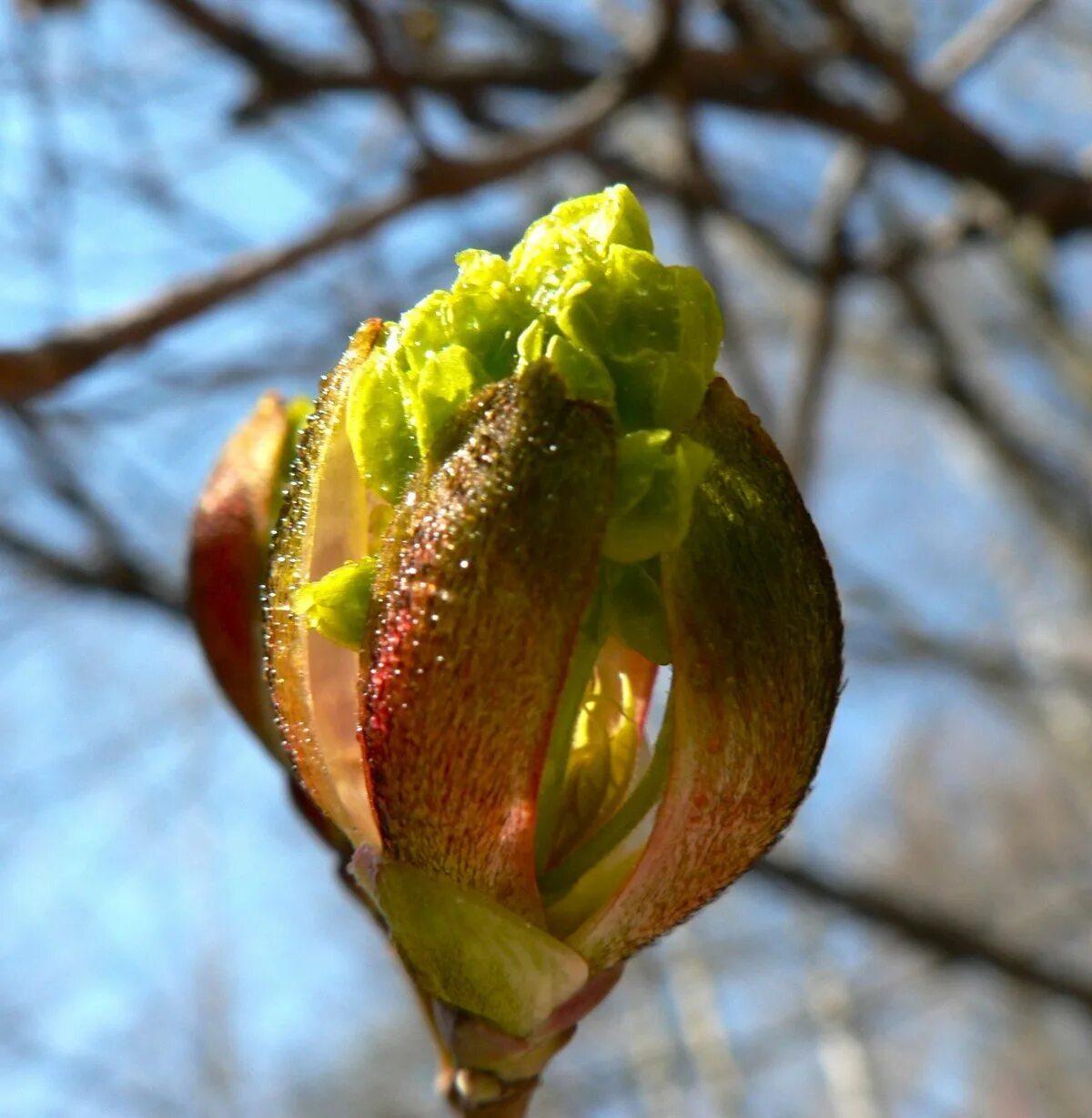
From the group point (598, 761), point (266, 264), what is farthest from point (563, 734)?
point (266, 264)

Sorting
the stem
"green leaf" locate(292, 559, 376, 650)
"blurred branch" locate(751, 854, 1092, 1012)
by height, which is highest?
"green leaf" locate(292, 559, 376, 650)

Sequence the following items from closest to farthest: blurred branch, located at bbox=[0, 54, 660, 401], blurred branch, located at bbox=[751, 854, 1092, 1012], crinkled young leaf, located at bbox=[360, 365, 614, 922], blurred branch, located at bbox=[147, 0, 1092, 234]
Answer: crinkled young leaf, located at bbox=[360, 365, 614, 922], blurred branch, located at bbox=[0, 54, 660, 401], blurred branch, located at bbox=[147, 0, 1092, 234], blurred branch, located at bbox=[751, 854, 1092, 1012]

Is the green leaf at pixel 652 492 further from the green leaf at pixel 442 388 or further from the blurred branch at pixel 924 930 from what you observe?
the blurred branch at pixel 924 930

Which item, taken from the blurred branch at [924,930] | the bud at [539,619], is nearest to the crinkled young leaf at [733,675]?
the bud at [539,619]

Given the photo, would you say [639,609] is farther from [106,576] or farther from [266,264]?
[106,576]

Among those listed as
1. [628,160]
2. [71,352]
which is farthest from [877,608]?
[71,352]

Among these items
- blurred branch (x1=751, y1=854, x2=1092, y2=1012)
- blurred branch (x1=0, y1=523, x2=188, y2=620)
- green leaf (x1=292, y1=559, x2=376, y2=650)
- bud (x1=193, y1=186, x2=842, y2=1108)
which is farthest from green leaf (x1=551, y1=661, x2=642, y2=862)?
blurred branch (x1=0, y1=523, x2=188, y2=620)

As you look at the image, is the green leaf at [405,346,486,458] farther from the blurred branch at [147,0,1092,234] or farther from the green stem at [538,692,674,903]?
the blurred branch at [147,0,1092,234]
